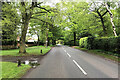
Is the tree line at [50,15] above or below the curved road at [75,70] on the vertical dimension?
above

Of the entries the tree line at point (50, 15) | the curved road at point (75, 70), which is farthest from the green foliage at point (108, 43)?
the curved road at point (75, 70)

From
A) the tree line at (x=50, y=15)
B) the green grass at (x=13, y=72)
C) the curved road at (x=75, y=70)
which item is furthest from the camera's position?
the tree line at (x=50, y=15)

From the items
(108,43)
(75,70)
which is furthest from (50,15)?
(75,70)

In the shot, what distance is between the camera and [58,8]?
12000 mm

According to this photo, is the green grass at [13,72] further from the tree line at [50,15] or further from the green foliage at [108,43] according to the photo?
the green foliage at [108,43]

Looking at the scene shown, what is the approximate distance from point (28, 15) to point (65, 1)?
594 cm

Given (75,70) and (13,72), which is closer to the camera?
(13,72)

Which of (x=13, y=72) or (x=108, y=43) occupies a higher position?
(x=108, y=43)

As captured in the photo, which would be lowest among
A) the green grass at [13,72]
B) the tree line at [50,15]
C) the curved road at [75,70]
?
the curved road at [75,70]

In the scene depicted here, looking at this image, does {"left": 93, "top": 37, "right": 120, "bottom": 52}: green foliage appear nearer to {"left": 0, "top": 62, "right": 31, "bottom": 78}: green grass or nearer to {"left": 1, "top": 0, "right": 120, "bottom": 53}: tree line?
{"left": 1, "top": 0, "right": 120, "bottom": 53}: tree line

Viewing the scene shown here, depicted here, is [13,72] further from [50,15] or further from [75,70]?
[50,15]

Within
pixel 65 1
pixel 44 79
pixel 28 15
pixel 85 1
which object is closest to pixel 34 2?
pixel 28 15

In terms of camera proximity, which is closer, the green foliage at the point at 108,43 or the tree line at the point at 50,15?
→ the green foliage at the point at 108,43

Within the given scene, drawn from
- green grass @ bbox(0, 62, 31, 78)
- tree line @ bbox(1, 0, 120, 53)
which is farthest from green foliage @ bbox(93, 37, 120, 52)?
green grass @ bbox(0, 62, 31, 78)
